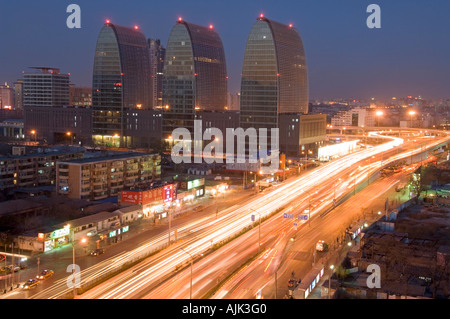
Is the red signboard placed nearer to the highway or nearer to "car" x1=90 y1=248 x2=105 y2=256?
the highway

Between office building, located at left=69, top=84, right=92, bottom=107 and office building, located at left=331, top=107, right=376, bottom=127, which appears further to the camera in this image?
office building, located at left=331, top=107, right=376, bottom=127

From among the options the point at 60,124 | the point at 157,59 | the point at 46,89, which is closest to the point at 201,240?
the point at 60,124

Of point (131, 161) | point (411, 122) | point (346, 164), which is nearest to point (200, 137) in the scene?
point (346, 164)

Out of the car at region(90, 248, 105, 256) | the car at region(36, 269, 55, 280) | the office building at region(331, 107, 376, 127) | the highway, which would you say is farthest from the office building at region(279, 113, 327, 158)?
the office building at region(331, 107, 376, 127)

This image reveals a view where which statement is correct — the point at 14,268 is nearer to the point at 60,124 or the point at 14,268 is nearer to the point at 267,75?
the point at 267,75

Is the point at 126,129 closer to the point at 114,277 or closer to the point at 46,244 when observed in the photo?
the point at 46,244

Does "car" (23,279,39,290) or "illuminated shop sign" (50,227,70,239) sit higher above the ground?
"illuminated shop sign" (50,227,70,239)
